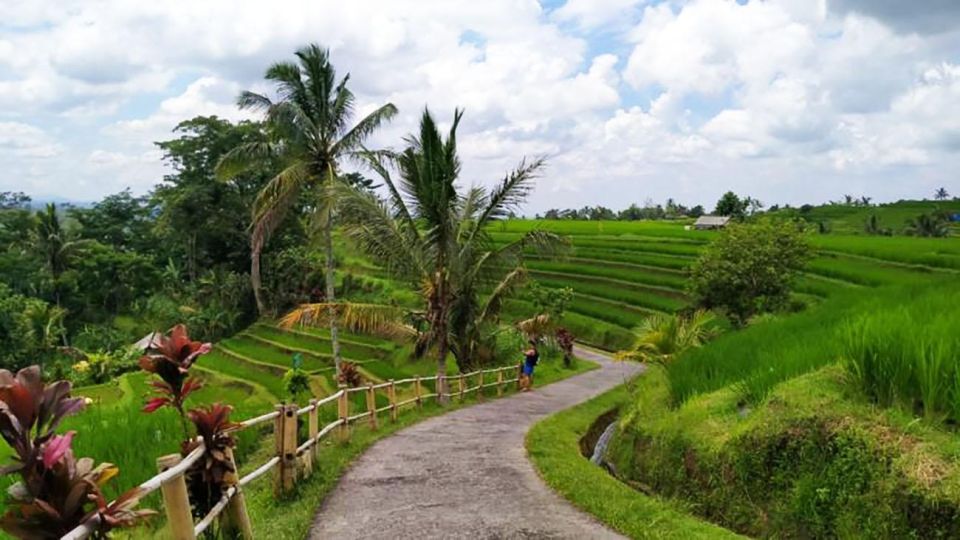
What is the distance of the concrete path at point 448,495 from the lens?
5.43 metres

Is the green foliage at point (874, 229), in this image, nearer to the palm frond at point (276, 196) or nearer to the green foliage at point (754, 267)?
the green foliage at point (754, 267)

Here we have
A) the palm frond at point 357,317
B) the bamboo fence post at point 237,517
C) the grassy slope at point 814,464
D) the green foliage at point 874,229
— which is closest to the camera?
the bamboo fence post at point 237,517

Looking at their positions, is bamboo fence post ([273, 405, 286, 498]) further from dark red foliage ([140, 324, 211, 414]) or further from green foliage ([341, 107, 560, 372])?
green foliage ([341, 107, 560, 372])

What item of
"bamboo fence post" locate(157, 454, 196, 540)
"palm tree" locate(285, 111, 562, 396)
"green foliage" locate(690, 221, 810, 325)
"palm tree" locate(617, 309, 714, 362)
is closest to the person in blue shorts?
"palm tree" locate(285, 111, 562, 396)

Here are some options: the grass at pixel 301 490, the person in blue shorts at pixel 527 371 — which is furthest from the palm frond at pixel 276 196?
the grass at pixel 301 490

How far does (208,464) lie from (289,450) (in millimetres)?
2103

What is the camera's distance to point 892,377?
18.0 feet

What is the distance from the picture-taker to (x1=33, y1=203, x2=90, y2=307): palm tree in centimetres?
4397

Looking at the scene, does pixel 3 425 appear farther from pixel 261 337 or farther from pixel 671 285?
pixel 671 285

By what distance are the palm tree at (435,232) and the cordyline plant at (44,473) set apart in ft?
36.0

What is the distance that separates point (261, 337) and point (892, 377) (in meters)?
29.6

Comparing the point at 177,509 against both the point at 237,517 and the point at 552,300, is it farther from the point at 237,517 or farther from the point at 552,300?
the point at 552,300

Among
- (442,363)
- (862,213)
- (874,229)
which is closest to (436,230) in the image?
(442,363)

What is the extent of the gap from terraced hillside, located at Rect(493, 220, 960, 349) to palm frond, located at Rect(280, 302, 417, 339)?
9.11 metres
